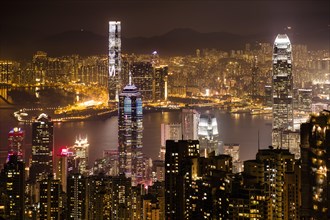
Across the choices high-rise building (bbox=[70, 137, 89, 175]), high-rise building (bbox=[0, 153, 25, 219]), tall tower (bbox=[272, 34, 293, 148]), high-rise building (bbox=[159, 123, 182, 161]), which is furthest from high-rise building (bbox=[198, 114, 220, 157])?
high-rise building (bbox=[0, 153, 25, 219])

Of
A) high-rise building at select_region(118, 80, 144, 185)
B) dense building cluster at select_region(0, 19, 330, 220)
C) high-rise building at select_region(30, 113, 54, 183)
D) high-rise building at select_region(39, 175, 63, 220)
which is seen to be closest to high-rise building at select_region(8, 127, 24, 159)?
dense building cluster at select_region(0, 19, 330, 220)

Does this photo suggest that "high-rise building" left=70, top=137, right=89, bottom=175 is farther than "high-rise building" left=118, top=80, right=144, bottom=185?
No

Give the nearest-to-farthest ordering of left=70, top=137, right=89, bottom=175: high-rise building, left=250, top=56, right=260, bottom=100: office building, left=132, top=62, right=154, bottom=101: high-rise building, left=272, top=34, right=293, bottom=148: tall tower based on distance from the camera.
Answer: left=70, top=137, right=89, bottom=175: high-rise building → left=272, top=34, right=293, bottom=148: tall tower → left=250, top=56, right=260, bottom=100: office building → left=132, top=62, right=154, bottom=101: high-rise building

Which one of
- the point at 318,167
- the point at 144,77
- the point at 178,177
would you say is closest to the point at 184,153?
the point at 178,177

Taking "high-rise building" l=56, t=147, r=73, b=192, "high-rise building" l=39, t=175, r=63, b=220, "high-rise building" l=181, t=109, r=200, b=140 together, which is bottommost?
"high-rise building" l=39, t=175, r=63, b=220

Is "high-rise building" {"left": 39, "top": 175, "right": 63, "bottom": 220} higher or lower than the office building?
lower

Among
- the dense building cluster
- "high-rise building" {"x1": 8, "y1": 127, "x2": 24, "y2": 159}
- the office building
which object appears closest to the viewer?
the dense building cluster

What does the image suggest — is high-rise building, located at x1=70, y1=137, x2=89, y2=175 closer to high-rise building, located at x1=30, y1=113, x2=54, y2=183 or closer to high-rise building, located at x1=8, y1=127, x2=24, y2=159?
high-rise building, located at x1=30, y1=113, x2=54, y2=183
